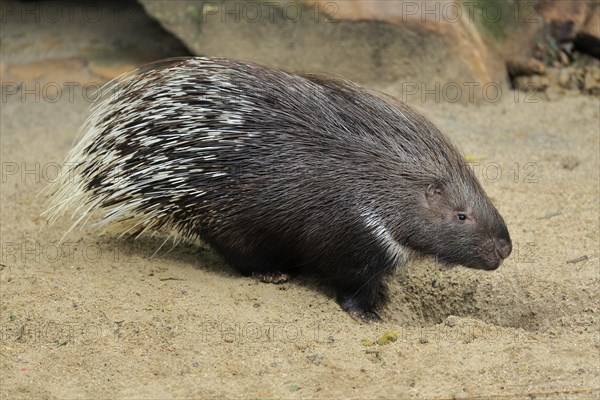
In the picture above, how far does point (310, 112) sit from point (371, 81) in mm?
2867

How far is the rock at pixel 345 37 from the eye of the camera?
6.70 metres

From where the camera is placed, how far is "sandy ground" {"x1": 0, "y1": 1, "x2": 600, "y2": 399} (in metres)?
3.36

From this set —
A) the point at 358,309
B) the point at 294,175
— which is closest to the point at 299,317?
the point at 358,309

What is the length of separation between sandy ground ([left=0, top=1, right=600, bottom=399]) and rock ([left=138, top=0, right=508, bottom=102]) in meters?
1.19

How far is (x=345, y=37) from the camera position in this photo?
680 cm

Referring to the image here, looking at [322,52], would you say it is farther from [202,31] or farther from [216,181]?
[216,181]

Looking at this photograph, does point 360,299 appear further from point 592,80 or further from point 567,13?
point 567,13

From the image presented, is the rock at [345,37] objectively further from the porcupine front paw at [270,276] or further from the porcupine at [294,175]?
the porcupine front paw at [270,276]

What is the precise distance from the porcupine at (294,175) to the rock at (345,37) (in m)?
2.53

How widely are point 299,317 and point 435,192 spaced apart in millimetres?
881

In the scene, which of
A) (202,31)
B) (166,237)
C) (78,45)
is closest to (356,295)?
(166,237)

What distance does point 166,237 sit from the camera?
15.9ft

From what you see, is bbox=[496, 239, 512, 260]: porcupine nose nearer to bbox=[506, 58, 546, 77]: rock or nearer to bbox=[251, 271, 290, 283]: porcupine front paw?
bbox=[251, 271, 290, 283]: porcupine front paw

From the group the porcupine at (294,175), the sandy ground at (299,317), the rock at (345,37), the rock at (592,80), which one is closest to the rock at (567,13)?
the rock at (592,80)
